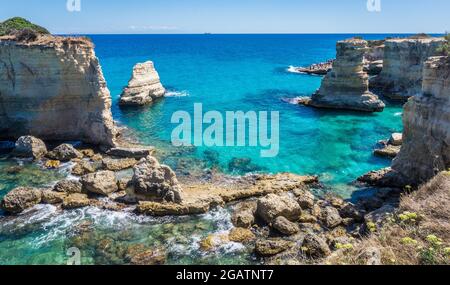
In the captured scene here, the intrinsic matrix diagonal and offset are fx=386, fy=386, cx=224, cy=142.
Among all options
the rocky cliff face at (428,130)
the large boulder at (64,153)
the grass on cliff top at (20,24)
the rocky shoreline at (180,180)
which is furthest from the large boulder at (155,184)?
the grass on cliff top at (20,24)

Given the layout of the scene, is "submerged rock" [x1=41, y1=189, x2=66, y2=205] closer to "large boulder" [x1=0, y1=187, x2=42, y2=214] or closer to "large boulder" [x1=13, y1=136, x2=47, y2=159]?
"large boulder" [x1=0, y1=187, x2=42, y2=214]

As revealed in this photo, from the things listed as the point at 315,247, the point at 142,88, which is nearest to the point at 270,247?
the point at 315,247

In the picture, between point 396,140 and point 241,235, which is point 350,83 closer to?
point 396,140

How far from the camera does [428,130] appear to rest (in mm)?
19188

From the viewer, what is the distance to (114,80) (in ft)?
196

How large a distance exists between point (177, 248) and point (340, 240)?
6321 millimetres

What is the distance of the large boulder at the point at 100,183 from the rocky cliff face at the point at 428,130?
49.6 ft

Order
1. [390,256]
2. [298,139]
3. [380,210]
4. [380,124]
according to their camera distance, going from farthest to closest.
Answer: [380,124]
[298,139]
[380,210]
[390,256]

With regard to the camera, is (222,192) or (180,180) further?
(180,180)

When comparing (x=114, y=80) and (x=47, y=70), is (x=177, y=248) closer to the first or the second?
(x=47, y=70)

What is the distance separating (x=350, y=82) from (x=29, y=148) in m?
29.8

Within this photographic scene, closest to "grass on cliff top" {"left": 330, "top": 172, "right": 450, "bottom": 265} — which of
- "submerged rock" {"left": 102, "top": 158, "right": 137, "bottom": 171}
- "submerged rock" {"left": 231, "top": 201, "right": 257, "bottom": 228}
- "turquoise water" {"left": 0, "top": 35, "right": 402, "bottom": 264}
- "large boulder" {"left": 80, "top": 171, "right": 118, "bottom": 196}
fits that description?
"turquoise water" {"left": 0, "top": 35, "right": 402, "bottom": 264}
